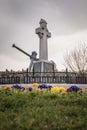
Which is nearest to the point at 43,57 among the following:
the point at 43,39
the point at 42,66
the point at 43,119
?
the point at 42,66

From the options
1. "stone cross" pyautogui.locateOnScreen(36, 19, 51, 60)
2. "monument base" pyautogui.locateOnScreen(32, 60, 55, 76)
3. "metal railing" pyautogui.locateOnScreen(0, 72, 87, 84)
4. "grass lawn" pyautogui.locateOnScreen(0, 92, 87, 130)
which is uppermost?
"stone cross" pyautogui.locateOnScreen(36, 19, 51, 60)

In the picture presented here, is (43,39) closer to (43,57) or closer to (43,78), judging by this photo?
(43,57)

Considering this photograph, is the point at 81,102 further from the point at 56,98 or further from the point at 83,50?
the point at 83,50

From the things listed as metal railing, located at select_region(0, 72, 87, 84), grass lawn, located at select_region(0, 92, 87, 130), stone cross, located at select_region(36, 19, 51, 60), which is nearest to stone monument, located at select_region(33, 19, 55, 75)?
stone cross, located at select_region(36, 19, 51, 60)

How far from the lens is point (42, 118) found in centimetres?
429

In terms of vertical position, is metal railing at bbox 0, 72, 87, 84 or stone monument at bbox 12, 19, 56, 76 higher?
stone monument at bbox 12, 19, 56, 76

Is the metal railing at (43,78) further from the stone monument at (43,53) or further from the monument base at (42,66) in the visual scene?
the stone monument at (43,53)

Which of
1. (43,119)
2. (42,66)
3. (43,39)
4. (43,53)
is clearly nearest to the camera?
(43,119)

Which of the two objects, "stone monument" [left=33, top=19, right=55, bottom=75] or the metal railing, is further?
"stone monument" [left=33, top=19, right=55, bottom=75]

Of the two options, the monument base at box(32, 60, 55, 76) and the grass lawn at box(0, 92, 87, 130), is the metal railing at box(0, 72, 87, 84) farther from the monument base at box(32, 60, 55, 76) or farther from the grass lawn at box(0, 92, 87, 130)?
the grass lawn at box(0, 92, 87, 130)

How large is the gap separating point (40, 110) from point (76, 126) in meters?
1.20

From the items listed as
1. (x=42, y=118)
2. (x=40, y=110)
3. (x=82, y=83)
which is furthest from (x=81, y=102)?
(x=82, y=83)

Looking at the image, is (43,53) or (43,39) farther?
(43,39)

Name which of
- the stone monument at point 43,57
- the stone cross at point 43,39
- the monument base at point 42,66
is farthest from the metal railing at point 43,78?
the stone cross at point 43,39
